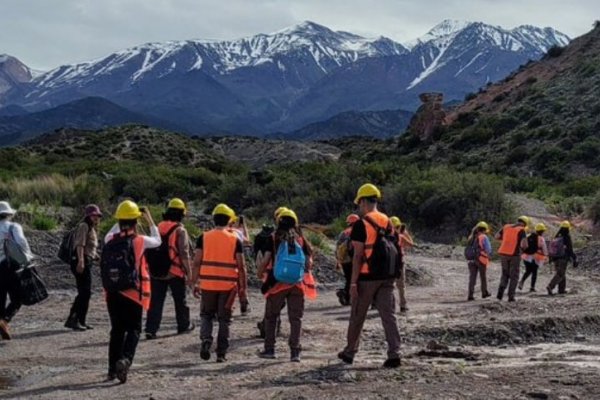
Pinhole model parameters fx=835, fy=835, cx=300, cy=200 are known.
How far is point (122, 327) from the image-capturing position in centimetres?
838

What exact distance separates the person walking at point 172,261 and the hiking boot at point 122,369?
2.68 m

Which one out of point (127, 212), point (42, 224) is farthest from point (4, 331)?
point (42, 224)

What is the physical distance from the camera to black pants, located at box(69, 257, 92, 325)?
11328mm

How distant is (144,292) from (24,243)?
2931 mm

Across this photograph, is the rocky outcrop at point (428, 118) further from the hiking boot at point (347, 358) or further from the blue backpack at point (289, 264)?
the hiking boot at point (347, 358)

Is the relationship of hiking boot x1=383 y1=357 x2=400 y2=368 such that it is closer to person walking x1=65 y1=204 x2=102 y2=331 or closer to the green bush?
person walking x1=65 y1=204 x2=102 y2=331

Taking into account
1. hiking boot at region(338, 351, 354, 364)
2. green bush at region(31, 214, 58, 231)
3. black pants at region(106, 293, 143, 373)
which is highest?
green bush at region(31, 214, 58, 231)

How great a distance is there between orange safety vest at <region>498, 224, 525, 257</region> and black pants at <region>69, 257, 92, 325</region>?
7931 mm

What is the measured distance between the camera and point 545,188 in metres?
37.7

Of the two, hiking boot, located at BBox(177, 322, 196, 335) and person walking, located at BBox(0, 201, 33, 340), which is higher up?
person walking, located at BBox(0, 201, 33, 340)

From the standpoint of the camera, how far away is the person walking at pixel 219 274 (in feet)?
30.2

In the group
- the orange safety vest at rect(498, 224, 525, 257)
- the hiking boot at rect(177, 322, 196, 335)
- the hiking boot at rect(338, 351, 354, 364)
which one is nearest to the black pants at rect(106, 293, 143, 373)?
the hiking boot at rect(338, 351, 354, 364)

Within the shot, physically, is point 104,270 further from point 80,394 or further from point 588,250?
point 588,250

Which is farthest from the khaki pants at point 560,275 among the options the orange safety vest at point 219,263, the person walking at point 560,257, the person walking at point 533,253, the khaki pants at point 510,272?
the orange safety vest at point 219,263
